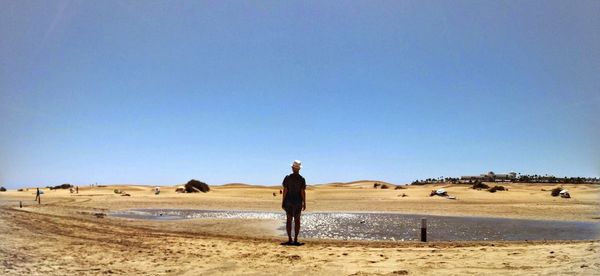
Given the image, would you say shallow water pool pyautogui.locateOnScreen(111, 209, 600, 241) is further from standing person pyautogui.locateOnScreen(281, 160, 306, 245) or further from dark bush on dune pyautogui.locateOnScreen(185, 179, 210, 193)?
dark bush on dune pyautogui.locateOnScreen(185, 179, 210, 193)

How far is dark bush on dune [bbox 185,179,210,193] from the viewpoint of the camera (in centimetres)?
5851

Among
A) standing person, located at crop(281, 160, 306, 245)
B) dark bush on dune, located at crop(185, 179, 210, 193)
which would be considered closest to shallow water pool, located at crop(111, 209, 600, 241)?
standing person, located at crop(281, 160, 306, 245)

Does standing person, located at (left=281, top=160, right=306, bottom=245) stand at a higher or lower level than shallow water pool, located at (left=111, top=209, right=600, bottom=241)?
higher

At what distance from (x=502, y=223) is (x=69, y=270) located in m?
23.2

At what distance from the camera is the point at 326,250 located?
1195 cm

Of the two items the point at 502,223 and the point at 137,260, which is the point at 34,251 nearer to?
the point at 137,260

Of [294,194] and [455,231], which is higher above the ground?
[294,194]

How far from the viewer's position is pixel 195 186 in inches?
2339

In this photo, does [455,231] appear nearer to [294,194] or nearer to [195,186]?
[294,194]

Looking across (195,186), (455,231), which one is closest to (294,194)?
(455,231)

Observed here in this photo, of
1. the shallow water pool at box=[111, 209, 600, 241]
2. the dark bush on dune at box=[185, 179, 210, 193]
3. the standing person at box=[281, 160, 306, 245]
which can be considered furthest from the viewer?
the dark bush on dune at box=[185, 179, 210, 193]

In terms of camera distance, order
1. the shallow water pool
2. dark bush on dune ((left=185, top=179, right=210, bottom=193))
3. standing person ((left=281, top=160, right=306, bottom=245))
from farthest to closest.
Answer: dark bush on dune ((left=185, top=179, right=210, bottom=193)), the shallow water pool, standing person ((left=281, top=160, right=306, bottom=245))

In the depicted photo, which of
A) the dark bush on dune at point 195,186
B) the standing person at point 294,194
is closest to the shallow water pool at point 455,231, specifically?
the standing person at point 294,194

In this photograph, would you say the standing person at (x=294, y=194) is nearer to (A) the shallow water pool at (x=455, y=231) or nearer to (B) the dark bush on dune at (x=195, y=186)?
(A) the shallow water pool at (x=455, y=231)
